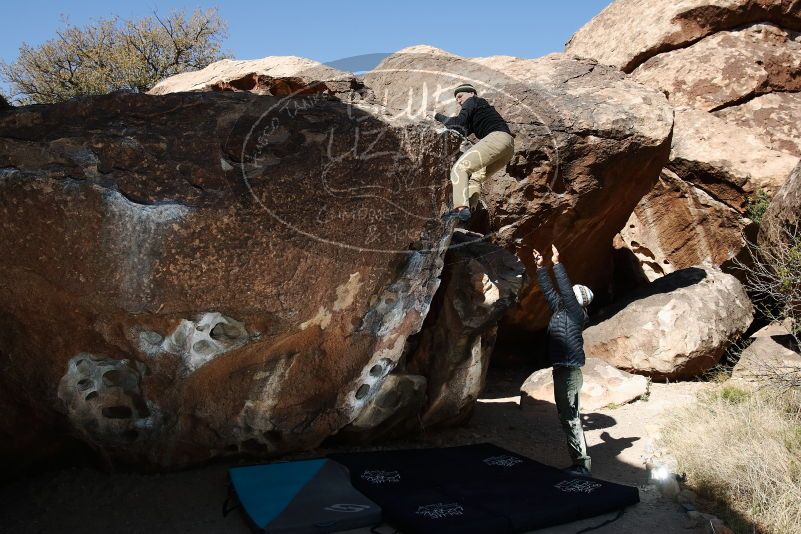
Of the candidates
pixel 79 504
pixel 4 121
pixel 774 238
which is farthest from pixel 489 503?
pixel 774 238

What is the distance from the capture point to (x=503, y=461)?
4.34 meters

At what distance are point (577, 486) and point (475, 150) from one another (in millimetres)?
2063

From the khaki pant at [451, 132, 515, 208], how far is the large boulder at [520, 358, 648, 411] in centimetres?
216

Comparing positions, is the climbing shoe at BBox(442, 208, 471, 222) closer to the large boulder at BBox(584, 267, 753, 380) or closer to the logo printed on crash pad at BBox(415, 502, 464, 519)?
the logo printed on crash pad at BBox(415, 502, 464, 519)

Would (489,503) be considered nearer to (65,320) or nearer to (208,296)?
(208,296)

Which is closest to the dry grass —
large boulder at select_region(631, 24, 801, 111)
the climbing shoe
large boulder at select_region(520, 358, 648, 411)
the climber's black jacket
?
large boulder at select_region(520, 358, 648, 411)

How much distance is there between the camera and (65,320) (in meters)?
3.49

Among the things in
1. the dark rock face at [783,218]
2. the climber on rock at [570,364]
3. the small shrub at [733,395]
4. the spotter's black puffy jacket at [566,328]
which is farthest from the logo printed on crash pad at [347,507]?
the dark rock face at [783,218]

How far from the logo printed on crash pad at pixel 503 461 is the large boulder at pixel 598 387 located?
5.29ft

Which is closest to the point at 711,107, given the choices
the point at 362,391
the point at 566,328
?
the point at 566,328

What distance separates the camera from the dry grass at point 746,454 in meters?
3.65

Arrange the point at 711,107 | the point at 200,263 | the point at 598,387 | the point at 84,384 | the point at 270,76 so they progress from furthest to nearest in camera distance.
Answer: the point at 711,107 < the point at 270,76 < the point at 598,387 < the point at 84,384 < the point at 200,263

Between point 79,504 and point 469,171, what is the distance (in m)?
2.84

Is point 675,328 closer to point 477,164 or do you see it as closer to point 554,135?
point 554,135
